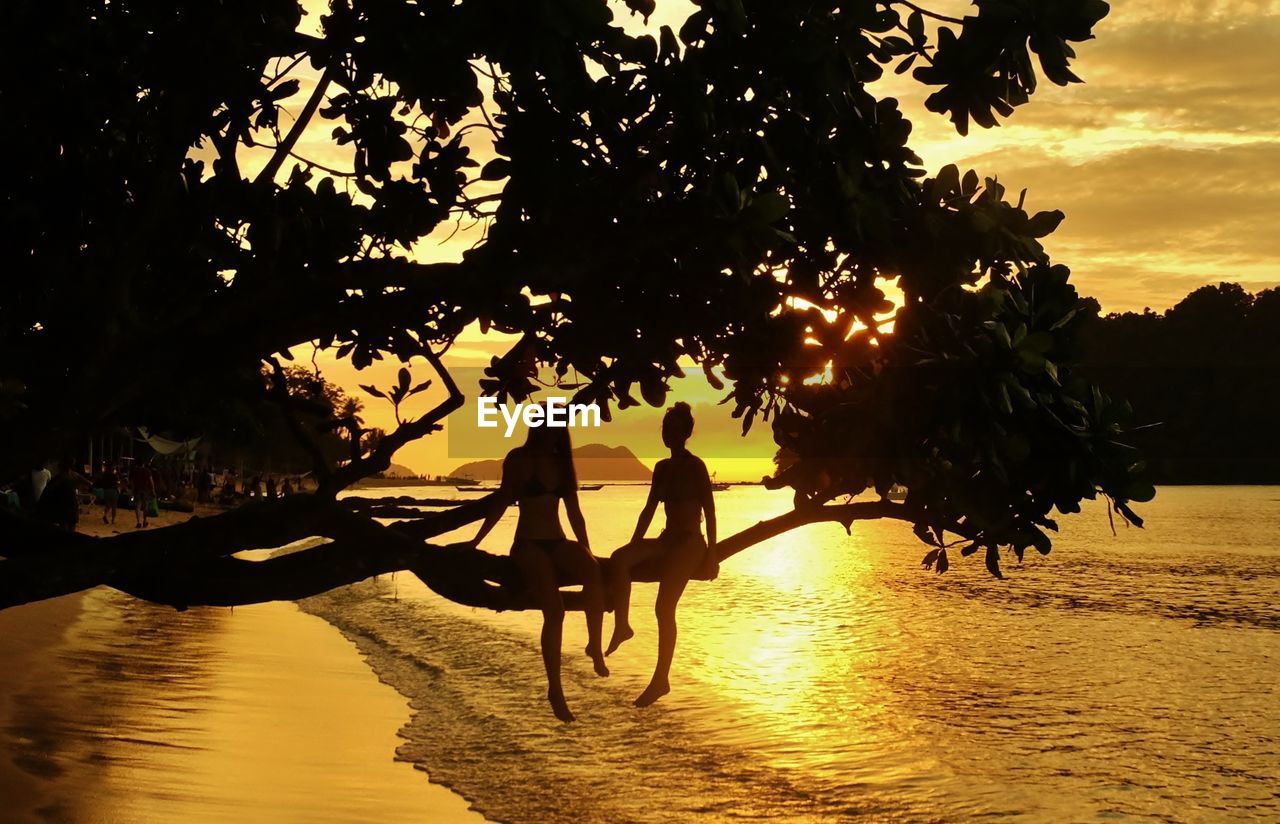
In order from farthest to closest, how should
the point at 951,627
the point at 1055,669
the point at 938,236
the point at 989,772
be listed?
the point at 951,627, the point at 1055,669, the point at 989,772, the point at 938,236

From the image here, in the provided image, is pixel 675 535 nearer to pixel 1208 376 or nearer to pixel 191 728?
pixel 191 728

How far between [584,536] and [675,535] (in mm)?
622

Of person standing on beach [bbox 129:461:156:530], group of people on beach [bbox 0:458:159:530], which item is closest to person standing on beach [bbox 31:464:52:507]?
group of people on beach [bbox 0:458:159:530]

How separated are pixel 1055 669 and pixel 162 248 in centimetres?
2521

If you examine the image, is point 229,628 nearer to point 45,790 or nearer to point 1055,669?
point 45,790

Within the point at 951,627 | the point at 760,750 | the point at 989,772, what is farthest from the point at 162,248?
the point at 951,627

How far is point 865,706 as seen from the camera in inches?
947

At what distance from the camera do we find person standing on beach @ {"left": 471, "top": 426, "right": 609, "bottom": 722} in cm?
816

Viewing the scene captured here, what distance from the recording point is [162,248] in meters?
8.69

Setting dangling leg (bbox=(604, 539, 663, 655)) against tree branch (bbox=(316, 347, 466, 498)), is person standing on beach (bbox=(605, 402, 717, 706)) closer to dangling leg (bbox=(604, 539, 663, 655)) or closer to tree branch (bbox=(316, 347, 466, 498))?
dangling leg (bbox=(604, 539, 663, 655))

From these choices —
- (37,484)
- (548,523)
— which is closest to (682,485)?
(548,523)

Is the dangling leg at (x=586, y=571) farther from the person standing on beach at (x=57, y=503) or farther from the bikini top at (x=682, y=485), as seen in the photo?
the person standing on beach at (x=57, y=503)

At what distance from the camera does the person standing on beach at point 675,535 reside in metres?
8.44

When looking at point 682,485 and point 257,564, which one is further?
point 682,485
